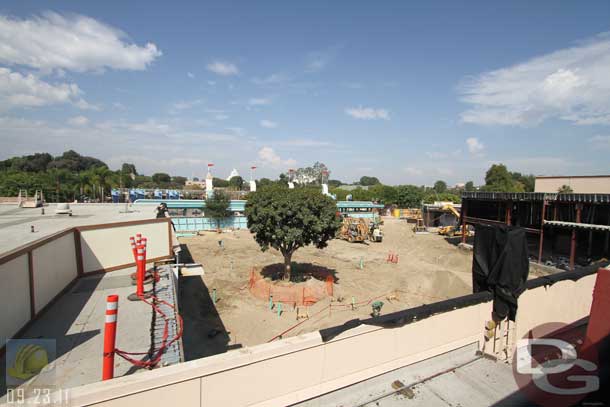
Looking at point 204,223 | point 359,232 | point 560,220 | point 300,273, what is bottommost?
point 300,273

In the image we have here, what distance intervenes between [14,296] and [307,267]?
60.1 feet

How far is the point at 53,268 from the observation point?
8.69 m

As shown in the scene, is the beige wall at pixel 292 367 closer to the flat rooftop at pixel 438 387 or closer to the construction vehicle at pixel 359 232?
the flat rooftop at pixel 438 387

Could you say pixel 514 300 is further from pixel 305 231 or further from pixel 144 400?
pixel 305 231

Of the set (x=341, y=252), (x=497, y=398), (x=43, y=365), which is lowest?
(x=341, y=252)

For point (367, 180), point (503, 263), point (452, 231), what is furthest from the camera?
point (367, 180)

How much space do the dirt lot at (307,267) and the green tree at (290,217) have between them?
3.69 metres

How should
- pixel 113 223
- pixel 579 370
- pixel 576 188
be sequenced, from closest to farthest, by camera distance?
pixel 579 370, pixel 113 223, pixel 576 188

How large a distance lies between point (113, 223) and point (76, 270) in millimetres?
1991

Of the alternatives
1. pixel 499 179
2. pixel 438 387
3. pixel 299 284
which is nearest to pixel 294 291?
pixel 299 284

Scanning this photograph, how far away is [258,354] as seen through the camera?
3385mm

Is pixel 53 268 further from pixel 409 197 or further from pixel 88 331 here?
pixel 409 197

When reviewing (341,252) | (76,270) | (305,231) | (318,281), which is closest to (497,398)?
(76,270)

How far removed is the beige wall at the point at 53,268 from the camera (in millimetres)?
7664
